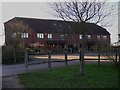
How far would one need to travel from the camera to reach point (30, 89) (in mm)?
8703

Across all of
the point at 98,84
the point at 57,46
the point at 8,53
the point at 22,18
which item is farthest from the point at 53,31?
the point at 98,84

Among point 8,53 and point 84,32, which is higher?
point 84,32

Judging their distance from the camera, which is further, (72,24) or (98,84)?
(72,24)

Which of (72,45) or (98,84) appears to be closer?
(98,84)

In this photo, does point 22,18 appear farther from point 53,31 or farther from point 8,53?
point 8,53

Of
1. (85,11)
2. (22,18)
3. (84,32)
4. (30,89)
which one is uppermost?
(22,18)

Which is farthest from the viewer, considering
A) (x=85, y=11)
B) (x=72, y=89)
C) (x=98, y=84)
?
(x=85, y=11)

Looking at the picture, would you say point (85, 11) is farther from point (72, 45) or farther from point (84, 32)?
point (72, 45)

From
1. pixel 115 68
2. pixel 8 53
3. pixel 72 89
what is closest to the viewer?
A: pixel 72 89

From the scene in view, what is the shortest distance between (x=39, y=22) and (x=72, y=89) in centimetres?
5556

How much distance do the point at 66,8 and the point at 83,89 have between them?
5.04 meters

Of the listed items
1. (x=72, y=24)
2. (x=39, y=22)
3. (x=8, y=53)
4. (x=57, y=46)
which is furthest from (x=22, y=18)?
(x=72, y=24)

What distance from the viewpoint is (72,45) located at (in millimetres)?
63344

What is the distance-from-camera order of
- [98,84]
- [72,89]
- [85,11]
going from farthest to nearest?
[85,11]
[98,84]
[72,89]
